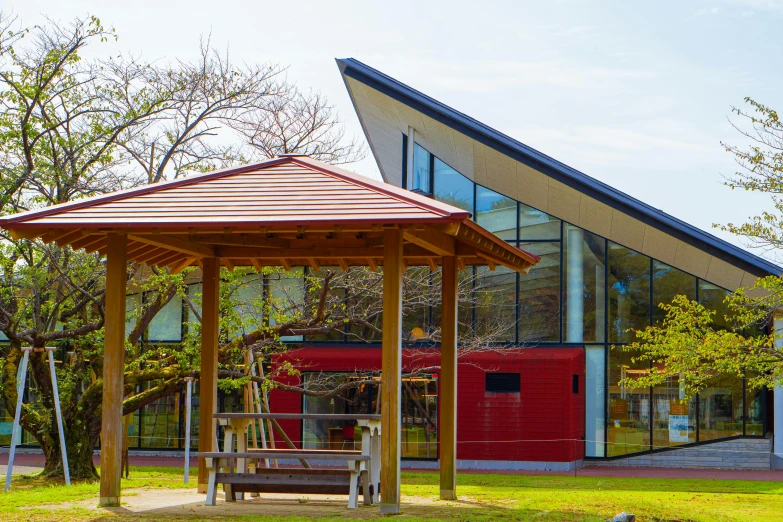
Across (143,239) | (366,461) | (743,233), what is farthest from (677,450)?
(143,239)

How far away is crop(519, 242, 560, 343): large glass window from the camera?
26.6 m

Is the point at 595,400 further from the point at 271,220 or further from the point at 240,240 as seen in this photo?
the point at 271,220

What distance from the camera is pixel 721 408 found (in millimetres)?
26125

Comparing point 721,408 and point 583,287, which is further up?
point 583,287

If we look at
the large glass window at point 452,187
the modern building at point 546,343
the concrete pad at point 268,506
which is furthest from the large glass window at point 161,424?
the concrete pad at point 268,506

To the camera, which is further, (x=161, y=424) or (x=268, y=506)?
(x=161, y=424)

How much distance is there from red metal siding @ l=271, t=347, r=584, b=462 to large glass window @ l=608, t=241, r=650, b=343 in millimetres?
1398

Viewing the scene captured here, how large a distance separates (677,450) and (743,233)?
12.6 m

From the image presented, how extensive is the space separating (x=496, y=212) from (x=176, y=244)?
16.6m

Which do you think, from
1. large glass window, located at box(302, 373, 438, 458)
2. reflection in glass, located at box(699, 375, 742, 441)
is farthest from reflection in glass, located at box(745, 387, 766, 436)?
large glass window, located at box(302, 373, 438, 458)

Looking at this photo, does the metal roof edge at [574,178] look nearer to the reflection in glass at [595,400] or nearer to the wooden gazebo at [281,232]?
the reflection in glass at [595,400]

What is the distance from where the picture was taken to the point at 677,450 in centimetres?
2600

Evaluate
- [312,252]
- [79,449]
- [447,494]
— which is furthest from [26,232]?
[79,449]

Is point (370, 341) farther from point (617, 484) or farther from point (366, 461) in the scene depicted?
point (366, 461)
